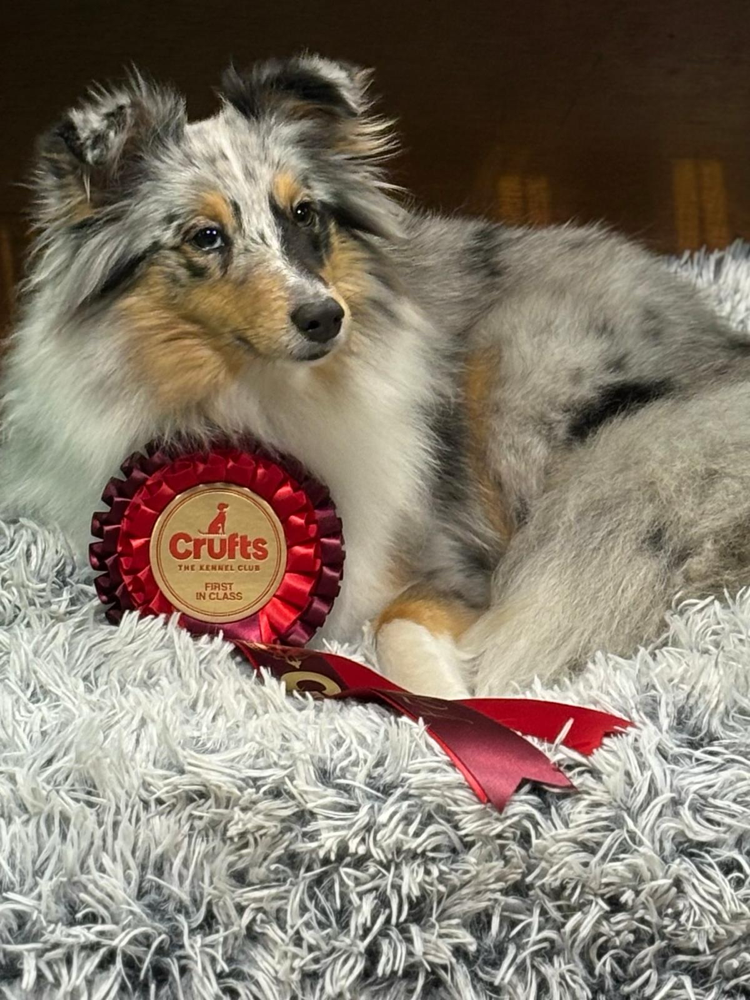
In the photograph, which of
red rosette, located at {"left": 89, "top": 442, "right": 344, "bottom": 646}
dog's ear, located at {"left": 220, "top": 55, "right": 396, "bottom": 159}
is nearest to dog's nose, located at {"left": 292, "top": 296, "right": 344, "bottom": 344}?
red rosette, located at {"left": 89, "top": 442, "right": 344, "bottom": 646}

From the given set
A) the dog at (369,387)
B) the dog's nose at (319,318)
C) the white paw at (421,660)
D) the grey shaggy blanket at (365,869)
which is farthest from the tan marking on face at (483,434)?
the grey shaggy blanket at (365,869)

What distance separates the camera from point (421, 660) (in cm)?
163

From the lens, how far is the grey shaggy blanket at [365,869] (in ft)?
3.48

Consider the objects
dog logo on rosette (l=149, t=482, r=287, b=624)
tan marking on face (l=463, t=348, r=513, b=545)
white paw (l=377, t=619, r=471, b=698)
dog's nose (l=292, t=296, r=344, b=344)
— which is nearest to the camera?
dog's nose (l=292, t=296, r=344, b=344)

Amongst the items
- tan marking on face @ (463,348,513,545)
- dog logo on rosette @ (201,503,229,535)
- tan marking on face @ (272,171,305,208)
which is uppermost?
tan marking on face @ (272,171,305,208)

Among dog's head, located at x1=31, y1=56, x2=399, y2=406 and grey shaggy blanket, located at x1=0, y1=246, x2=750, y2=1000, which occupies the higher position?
dog's head, located at x1=31, y1=56, x2=399, y2=406

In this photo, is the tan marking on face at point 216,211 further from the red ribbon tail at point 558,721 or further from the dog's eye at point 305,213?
the red ribbon tail at point 558,721

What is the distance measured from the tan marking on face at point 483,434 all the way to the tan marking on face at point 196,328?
572 millimetres

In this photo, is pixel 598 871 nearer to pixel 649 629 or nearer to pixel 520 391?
pixel 649 629

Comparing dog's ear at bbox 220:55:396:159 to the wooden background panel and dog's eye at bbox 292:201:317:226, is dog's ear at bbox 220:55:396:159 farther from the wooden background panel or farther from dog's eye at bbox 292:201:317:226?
the wooden background panel

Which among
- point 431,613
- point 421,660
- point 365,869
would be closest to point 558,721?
point 365,869

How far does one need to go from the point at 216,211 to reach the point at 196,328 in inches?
7.2

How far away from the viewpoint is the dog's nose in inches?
58.7

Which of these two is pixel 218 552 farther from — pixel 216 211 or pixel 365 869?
pixel 365 869
